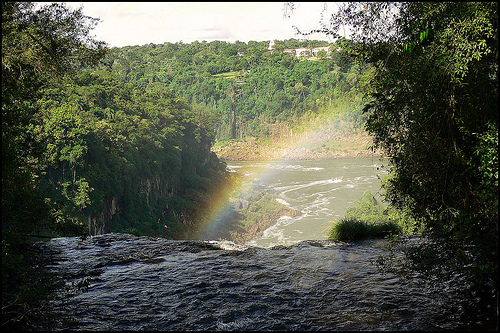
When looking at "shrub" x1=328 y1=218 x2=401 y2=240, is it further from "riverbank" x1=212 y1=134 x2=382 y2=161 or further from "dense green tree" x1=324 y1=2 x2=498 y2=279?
"riverbank" x1=212 y1=134 x2=382 y2=161

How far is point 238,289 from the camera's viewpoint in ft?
32.1

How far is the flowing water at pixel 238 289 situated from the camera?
25.4ft

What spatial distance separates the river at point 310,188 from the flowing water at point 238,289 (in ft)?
54.8

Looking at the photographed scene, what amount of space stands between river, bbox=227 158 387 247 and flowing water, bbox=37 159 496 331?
16.7 m

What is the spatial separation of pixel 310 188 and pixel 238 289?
62797 millimetres

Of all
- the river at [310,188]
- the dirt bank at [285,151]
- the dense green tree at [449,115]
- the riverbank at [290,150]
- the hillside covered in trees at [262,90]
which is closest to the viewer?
the dense green tree at [449,115]

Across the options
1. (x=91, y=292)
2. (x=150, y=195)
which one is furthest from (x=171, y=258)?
(x=150, y=195)

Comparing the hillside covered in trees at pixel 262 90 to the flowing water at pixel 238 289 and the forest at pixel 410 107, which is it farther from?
the forest at pixel 410 107

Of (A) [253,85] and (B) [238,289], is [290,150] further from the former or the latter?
(B) [238,289]

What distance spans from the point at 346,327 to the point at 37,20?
1027 centimetres

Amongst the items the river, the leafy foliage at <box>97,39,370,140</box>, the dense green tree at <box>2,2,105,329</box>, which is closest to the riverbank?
the river

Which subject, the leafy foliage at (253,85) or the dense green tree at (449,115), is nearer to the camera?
the dense green tree at (449,115)

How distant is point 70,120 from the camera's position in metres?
31.2

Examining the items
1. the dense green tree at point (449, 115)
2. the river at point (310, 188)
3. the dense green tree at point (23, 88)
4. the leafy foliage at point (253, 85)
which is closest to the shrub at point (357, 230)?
the dense green tree at point (449, 115)
